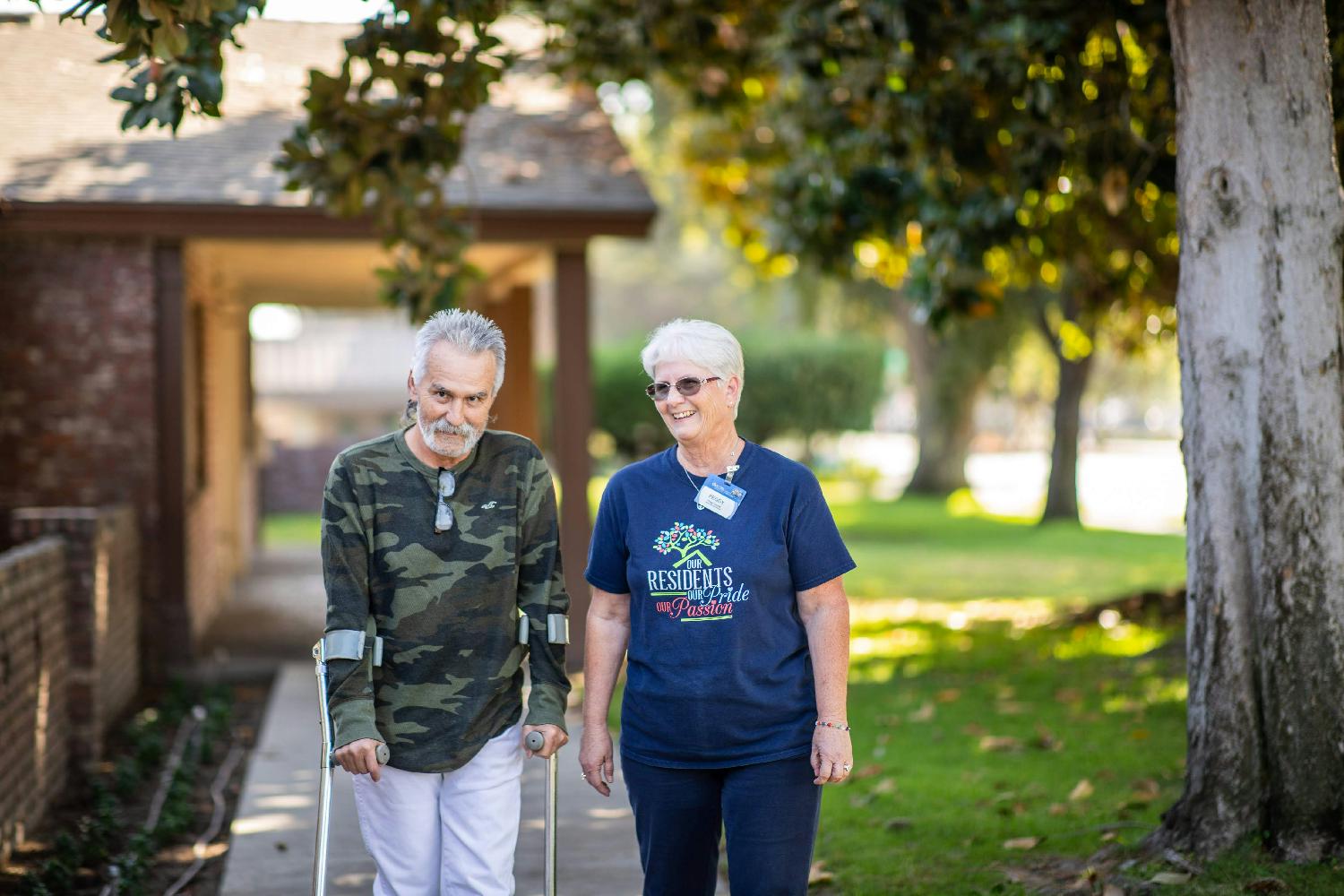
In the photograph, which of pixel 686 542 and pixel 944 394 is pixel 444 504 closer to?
pixel 686 542

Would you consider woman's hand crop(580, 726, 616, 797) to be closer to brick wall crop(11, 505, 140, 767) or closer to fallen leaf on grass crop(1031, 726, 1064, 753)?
fallen leaf on grass crop(1031, 726, 1064, 753)

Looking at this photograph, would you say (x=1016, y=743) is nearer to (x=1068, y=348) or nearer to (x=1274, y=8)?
(x=1274, y=8)

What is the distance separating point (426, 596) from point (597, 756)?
23.6 inches

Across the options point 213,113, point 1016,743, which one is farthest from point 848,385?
point 213,113

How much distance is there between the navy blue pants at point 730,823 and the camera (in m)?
3.59

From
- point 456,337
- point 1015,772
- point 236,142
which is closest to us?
point 456,337

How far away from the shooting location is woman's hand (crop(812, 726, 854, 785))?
356 centimetres

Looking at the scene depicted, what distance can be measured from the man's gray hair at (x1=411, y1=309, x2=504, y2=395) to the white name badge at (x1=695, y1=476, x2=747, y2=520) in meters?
0.57

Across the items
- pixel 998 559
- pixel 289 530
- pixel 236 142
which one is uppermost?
pixel 236 142

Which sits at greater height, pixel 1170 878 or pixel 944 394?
pixel 944 394

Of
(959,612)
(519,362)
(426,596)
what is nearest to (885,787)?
(426,596)

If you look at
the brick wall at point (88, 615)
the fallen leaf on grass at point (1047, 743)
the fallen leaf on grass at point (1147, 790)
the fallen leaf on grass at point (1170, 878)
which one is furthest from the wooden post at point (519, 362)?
the fallen leaf on grass at point (1170, 878)

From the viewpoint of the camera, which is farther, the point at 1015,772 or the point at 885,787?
the point at 1015,772

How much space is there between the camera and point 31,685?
671 centimetres
